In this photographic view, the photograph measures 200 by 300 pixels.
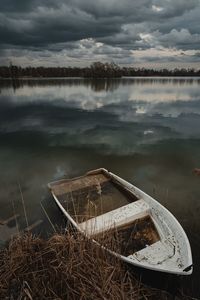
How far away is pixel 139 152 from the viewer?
10297 millimetres

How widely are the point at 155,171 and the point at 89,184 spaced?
2942mm

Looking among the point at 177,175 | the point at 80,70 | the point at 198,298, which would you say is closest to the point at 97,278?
the point at 198,298

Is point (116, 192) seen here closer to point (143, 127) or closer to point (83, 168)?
point (83, 168)

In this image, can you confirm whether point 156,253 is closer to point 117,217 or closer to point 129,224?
point 129,224

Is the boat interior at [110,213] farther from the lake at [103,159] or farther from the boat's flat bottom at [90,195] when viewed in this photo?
the lake at [103,159]

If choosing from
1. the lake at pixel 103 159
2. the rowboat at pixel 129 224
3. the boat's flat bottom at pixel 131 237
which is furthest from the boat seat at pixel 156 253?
the lake at pixel 103 159

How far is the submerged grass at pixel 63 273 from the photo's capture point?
124 inches

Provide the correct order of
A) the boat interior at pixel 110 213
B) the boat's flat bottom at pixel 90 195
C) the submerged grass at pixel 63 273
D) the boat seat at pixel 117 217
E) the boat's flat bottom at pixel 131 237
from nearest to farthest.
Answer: the submerged grass at pixel 63 273 → the boat's flat bottom at pixel 131 237 → the boat interior at pixel 110 213 → the boat seat at pixel 117 217 → the boat's flat bottom at pixel 90 195

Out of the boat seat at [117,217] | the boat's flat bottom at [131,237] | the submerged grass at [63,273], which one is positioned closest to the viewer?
the submerged grass at [63,273]

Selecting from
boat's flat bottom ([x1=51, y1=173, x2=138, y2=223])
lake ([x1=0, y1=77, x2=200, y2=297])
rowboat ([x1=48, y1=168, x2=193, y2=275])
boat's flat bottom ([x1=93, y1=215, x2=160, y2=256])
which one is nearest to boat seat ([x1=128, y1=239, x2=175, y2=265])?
rowboat ([x1=48, y1=168, x2=193, y2=275])

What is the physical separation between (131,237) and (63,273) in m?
1.80

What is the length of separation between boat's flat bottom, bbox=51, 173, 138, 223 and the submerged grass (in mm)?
1562

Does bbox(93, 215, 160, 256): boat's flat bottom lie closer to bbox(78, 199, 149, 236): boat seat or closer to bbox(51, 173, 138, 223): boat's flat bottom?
bbox(78, 199, 149, 236): boat seat

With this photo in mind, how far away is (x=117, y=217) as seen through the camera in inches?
196
